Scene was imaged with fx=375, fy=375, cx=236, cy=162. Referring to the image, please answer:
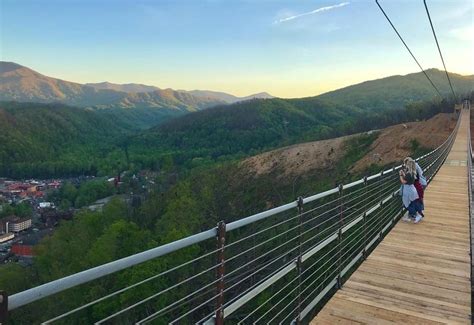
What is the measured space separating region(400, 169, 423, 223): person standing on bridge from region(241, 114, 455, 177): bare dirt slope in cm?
2888

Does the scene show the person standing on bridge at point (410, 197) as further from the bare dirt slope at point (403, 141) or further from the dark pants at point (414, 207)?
the bare dirt slope at point (403, 141)

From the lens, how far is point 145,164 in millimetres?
129375

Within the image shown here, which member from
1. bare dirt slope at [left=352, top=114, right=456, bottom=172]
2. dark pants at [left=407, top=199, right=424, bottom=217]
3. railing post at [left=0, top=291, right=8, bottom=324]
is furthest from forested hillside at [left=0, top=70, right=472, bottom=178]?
railing post at [left=0, top=291, right=8, bottom=324]

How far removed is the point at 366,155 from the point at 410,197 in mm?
36698

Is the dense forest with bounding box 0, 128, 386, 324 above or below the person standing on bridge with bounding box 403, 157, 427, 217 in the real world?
below

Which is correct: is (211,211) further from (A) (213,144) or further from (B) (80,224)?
(A) (213,144)

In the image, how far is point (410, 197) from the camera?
8.06 meters

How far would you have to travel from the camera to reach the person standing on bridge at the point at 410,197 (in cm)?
802

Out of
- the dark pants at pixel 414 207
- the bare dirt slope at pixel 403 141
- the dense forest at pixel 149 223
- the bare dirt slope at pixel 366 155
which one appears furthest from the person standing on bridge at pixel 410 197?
the bare dirt slope at pixel 366 155

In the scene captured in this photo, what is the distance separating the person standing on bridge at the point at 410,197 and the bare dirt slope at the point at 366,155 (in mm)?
28885

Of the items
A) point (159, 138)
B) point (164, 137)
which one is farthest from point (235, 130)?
point (159, 138)

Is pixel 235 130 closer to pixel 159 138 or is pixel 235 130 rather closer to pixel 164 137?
pixel 164 137

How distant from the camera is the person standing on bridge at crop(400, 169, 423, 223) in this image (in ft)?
26.3

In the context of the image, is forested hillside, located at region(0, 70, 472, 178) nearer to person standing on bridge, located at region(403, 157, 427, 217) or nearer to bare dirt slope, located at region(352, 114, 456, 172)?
bare dirt slope, located at region(352, 114, 456, 172)
